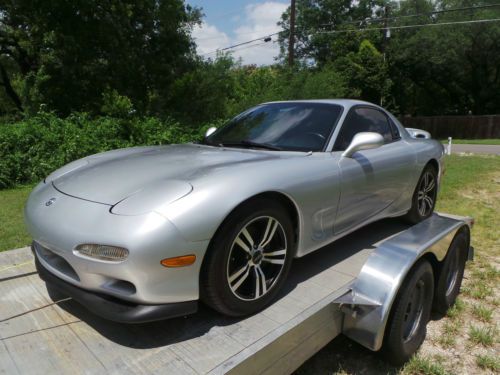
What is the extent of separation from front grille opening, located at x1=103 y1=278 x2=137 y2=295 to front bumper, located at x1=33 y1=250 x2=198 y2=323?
0.20ft

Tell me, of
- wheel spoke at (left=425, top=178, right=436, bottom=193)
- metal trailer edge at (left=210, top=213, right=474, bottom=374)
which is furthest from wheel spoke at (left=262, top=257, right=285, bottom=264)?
wheel spoke at (left=425, top=178, right=436, bottom=193)

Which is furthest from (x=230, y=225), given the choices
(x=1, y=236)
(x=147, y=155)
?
(x=1, y=236)

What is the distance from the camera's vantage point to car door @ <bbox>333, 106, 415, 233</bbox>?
2.78 metres

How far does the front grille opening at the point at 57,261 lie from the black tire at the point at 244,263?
0.65 metres

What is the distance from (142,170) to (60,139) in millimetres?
6324

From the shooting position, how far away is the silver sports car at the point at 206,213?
1800 mm

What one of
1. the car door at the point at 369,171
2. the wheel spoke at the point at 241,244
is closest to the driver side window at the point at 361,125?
the car door at the point at 369,171

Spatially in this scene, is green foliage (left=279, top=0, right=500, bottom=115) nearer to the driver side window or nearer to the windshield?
the driver side window

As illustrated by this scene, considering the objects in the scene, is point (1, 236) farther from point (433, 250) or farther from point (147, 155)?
→ point (433, 250)

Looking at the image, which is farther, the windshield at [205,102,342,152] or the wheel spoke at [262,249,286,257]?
the windshield at [205,102,342,152]

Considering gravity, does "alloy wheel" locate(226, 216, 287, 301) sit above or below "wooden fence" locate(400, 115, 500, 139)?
above

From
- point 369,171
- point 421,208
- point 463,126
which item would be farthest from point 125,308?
point 463,126

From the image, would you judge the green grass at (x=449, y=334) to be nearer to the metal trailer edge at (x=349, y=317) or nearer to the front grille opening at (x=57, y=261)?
the metal trailer edge at (x=349, y=317)

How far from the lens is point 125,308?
5.93 ft
